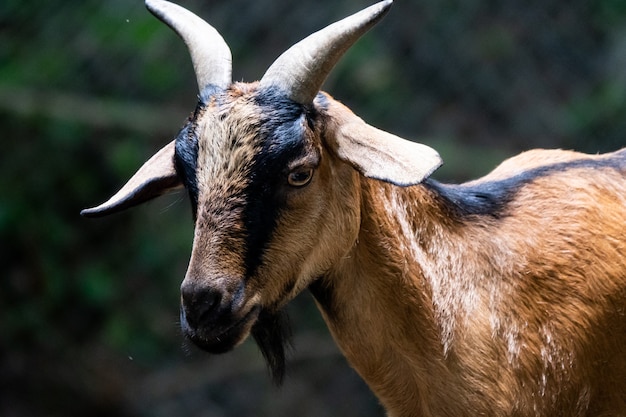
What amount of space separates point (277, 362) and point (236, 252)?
80cm

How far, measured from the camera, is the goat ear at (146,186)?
3875mm

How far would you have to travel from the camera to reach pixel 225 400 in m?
9.45

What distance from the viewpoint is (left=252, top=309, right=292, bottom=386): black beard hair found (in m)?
3.90

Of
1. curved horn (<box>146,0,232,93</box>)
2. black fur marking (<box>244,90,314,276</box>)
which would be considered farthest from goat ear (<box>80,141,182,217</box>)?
black fur marking (<box>244,90,314,276</box>)

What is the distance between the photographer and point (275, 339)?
4016 millimetres

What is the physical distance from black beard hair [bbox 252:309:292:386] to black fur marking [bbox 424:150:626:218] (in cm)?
82

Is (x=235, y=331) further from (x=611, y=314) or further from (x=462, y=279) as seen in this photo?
(x=611, y=314)

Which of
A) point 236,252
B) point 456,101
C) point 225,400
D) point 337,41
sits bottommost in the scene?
point 225,400

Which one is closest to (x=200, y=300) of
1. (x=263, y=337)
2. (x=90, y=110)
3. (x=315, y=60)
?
(x=263, y=337)

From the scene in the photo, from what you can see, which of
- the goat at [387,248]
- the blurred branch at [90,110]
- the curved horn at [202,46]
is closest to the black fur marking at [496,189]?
the goat at [387,248]

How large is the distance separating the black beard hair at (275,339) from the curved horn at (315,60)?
0.84m

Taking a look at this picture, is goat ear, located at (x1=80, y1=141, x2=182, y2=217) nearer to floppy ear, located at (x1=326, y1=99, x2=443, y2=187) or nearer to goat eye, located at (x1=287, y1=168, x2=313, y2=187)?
goat eye, located at (x1=287, y1=168, x2=313, y2=187)

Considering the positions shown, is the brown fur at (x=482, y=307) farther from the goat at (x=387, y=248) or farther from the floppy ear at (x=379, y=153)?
the floppy ear at (x=379, y=153)

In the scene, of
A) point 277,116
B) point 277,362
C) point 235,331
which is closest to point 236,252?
point 235,331
